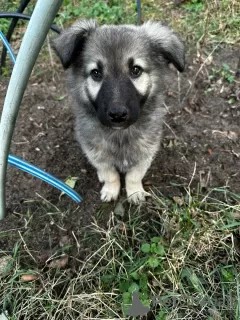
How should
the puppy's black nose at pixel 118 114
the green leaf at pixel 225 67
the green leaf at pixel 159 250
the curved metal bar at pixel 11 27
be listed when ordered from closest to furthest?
the puppy's black nose at pixel 118 114, the green leaf at pixel 159 250, the curved metal bar at pixel 11 27, the green leaf at pixel 225 67

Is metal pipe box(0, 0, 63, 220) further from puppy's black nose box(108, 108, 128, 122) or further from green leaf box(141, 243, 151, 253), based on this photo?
green leaf box(141, 243, 151, 253)

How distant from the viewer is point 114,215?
2.40 metres

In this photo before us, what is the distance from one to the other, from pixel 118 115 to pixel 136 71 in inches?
13.7

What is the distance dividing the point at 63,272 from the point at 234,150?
61.4 inches

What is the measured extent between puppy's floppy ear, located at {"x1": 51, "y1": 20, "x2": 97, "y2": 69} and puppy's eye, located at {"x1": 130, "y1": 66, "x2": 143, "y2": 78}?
1.16 feet

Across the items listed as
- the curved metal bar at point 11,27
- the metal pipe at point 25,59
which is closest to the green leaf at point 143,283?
the metal pipe at point 25,59

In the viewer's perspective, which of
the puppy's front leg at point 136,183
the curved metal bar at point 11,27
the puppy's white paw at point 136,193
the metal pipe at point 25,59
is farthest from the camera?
the curved metal bar at point 11,27

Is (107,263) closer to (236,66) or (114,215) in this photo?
(114,215)

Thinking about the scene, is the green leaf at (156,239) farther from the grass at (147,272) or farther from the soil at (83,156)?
the soil at (83,156)

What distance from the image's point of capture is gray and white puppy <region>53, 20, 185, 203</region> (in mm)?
1893

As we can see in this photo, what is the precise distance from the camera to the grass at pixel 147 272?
76.2 inches

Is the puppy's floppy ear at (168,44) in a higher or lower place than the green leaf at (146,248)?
higher

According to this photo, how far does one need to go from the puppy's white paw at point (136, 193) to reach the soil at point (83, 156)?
5.6 inches

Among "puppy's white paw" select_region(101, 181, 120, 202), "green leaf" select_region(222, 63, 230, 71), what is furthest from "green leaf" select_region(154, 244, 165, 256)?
"green leaf" select_region(222, 63, 230, 71)
